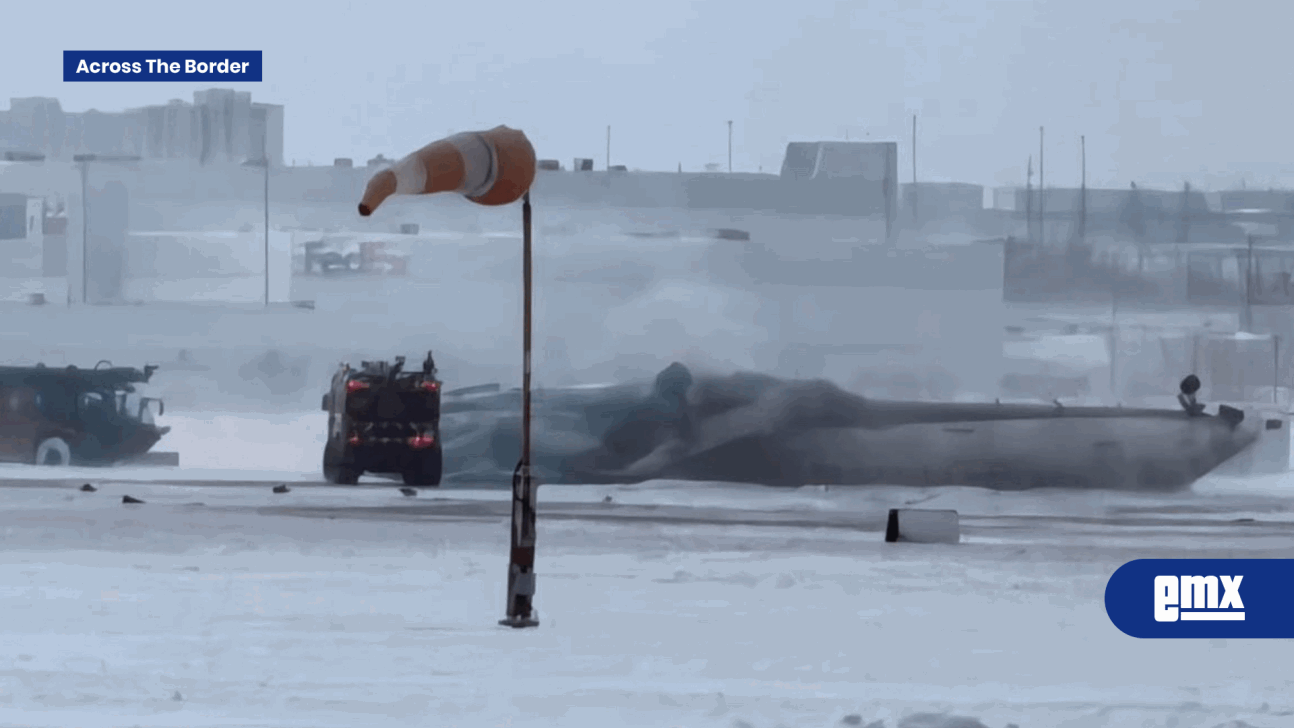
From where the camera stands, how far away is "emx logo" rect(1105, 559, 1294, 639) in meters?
8.93

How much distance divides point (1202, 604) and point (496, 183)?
493cm

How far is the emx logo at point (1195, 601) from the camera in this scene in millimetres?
9055

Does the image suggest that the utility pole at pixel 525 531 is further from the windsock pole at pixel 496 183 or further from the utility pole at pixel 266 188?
the utility pole at pixel 266 188

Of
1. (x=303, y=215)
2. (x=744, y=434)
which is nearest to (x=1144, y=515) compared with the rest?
(x=744, y=434)

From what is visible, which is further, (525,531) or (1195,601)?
(1195,601)

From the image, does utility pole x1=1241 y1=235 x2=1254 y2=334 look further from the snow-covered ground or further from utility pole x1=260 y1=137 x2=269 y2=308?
utility pole x1=260 y1=137 x2=269 y2=308

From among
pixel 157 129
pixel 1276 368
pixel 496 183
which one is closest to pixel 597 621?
pixel 496 183

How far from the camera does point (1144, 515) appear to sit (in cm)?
1400

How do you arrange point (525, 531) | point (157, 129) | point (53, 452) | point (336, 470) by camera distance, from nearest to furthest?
point (525, 531) < point (157, 129) < point (336, 470) < point (53, 452)

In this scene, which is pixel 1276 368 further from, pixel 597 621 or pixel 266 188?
pixel 266 188

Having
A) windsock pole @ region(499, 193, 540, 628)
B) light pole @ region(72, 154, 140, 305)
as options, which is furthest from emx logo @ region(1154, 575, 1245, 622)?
light pole @ region(72, 154, 140, 305)

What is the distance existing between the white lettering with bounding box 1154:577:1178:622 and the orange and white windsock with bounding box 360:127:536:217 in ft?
15.0

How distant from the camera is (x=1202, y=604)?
9125 millimetres

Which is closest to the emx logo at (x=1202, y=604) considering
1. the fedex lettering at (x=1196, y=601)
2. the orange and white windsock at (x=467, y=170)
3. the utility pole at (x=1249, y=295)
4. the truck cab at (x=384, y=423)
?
the fedex lettering at (x=1196, y=601)
